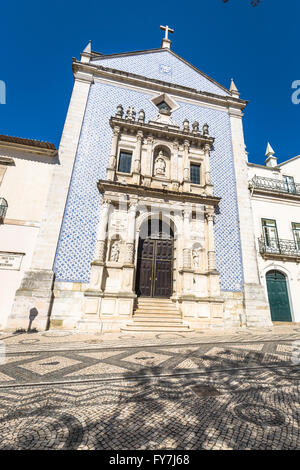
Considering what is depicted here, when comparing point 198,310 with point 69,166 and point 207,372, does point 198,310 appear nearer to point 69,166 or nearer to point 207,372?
point 207,372

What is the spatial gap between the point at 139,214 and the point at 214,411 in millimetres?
8432

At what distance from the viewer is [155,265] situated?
10266 millimetres

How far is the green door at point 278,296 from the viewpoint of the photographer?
35.6ft

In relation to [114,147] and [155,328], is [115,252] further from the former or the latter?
[114,147]

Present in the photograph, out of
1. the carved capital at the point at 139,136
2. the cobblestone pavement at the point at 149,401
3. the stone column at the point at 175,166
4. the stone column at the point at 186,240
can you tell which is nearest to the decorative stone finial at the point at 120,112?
the carved capital at the point at 139,136

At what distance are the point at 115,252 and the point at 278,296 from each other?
8723 mm

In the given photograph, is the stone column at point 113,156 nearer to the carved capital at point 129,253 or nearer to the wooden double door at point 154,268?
the carved capital at point 129,253

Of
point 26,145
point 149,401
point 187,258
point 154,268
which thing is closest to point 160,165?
point 187,258

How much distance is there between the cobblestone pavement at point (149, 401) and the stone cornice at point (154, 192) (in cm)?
707

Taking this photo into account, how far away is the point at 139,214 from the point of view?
10.1 m

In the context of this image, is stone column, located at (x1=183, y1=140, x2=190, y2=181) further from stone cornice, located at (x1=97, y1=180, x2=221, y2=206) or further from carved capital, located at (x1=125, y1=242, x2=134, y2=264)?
carved capital, located at (x1=125, y1=242, x2=134, y2=264)

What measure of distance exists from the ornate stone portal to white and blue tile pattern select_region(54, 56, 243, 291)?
552mm

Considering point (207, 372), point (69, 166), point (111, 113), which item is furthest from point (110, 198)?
point (207, 372)

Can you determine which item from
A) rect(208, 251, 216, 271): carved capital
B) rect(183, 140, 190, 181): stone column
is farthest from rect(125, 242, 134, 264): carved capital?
rect(183, 140, 190, 181): stone column
